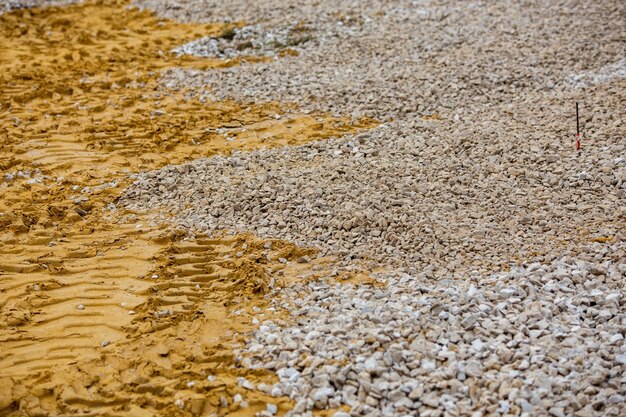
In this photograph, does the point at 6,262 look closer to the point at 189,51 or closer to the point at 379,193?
the point at 379,193

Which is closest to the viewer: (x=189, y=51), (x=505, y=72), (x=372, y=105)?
(x=372, y=105)

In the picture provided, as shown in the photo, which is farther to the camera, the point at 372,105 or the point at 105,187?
Result: the point at 372,105

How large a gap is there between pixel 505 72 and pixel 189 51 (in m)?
4.61

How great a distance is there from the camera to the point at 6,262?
5324mm

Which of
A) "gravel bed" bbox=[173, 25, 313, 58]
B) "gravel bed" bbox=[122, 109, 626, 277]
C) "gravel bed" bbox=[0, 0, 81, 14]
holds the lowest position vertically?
"gravel bed" bbox=[122, 109, 626, 277]

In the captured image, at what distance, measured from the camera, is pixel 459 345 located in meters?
4.14

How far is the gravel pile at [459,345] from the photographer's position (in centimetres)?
376

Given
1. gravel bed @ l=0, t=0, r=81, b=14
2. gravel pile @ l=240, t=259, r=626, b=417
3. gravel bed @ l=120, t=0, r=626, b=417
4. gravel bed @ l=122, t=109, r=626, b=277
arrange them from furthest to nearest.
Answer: gravel bed @ l=0, t=0, r=81, b=14 → gravel bed @ l=122, t=109, r=626, b=277 → gravel bed @ l=120, t=0, r=626, b=417 → gravel pile @ l=240, t=259, r=626, b=417

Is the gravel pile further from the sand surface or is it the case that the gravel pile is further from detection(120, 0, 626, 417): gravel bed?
the sand surface

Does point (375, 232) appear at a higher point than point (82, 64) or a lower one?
lower

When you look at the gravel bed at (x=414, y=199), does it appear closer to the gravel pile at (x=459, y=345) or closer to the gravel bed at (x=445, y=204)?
the gravel bed at (x=445, y=204)

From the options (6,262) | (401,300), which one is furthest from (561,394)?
(6,262)

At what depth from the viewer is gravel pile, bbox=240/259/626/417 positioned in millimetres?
3758

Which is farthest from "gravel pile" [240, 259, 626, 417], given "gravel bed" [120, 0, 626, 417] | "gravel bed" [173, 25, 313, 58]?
"gravel bed" [173, 25, 313, 58]
